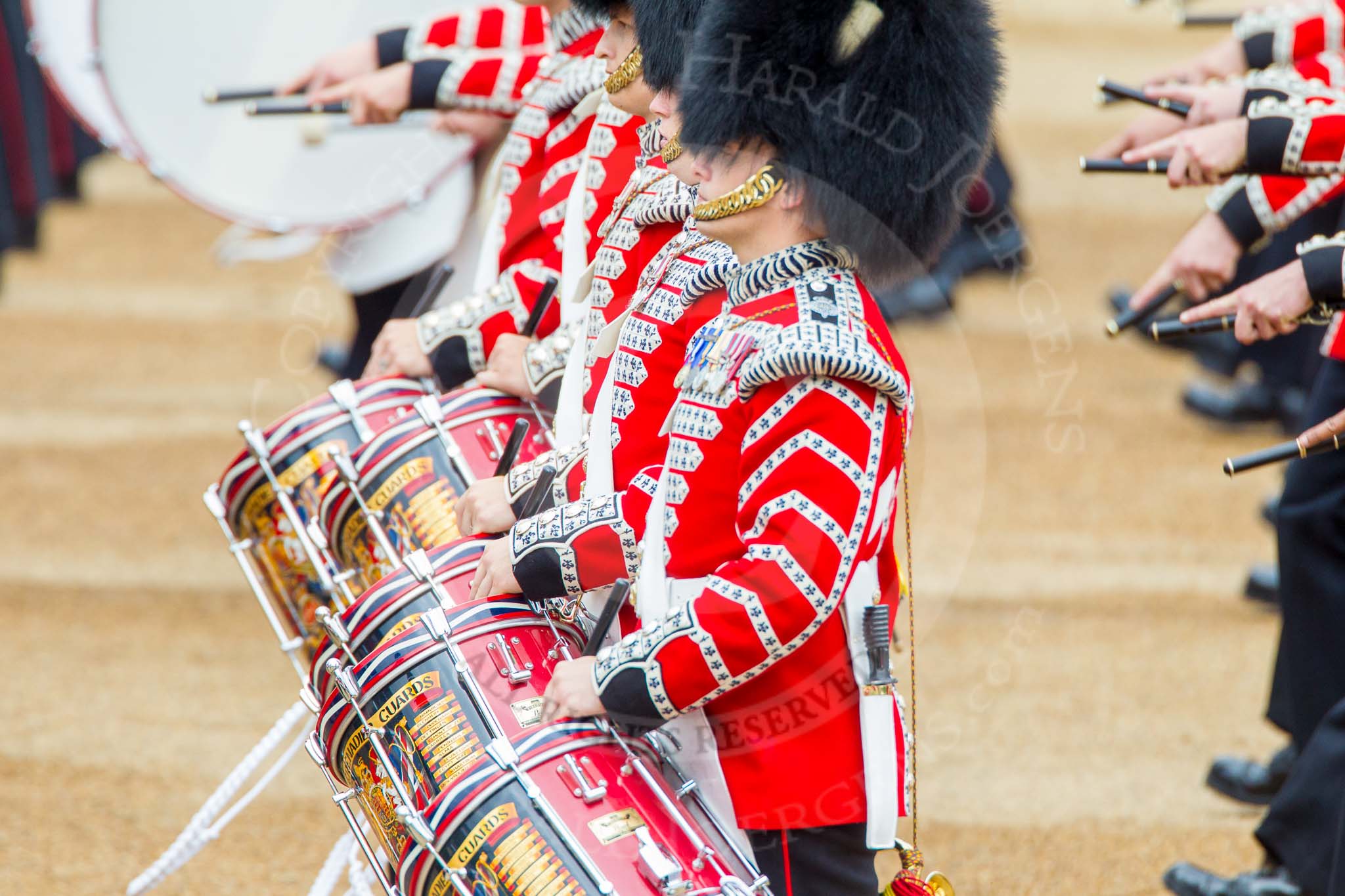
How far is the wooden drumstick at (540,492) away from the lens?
2.25 metres

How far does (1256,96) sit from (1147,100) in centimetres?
20

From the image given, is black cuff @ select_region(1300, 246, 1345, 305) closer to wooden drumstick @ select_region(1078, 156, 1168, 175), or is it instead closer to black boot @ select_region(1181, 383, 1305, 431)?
wooden drumstick @ select_region(1078, 156, 1168, 175)

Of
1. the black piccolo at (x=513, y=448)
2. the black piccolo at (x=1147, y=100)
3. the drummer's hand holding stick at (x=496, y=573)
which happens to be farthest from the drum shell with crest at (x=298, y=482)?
the black piccolo at (x=1147, y=100)

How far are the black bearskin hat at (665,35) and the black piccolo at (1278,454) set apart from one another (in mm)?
1026

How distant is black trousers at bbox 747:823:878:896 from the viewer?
6.47 ft

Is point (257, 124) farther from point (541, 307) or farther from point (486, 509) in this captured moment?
point (486, 509)

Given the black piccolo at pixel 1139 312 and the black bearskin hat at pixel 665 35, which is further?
the black piccolo at pixel 1139 312

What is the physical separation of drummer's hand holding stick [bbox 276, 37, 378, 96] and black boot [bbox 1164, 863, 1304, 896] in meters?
2.31

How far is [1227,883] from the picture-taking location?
116 inches

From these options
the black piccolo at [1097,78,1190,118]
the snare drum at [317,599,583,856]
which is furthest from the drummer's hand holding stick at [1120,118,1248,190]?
the snare drum at [317,599,583,856]

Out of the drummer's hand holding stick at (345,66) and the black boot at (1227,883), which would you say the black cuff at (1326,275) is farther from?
the drummer's hand holding stick at (345,66)

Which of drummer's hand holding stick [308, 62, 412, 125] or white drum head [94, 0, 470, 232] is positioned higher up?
drummer's hand holding stick [308, 62, 412, 125]

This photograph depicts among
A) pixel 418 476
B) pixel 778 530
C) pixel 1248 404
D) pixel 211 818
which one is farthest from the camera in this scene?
pixel 1248 404

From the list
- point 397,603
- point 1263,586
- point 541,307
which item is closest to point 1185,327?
point 541,307
